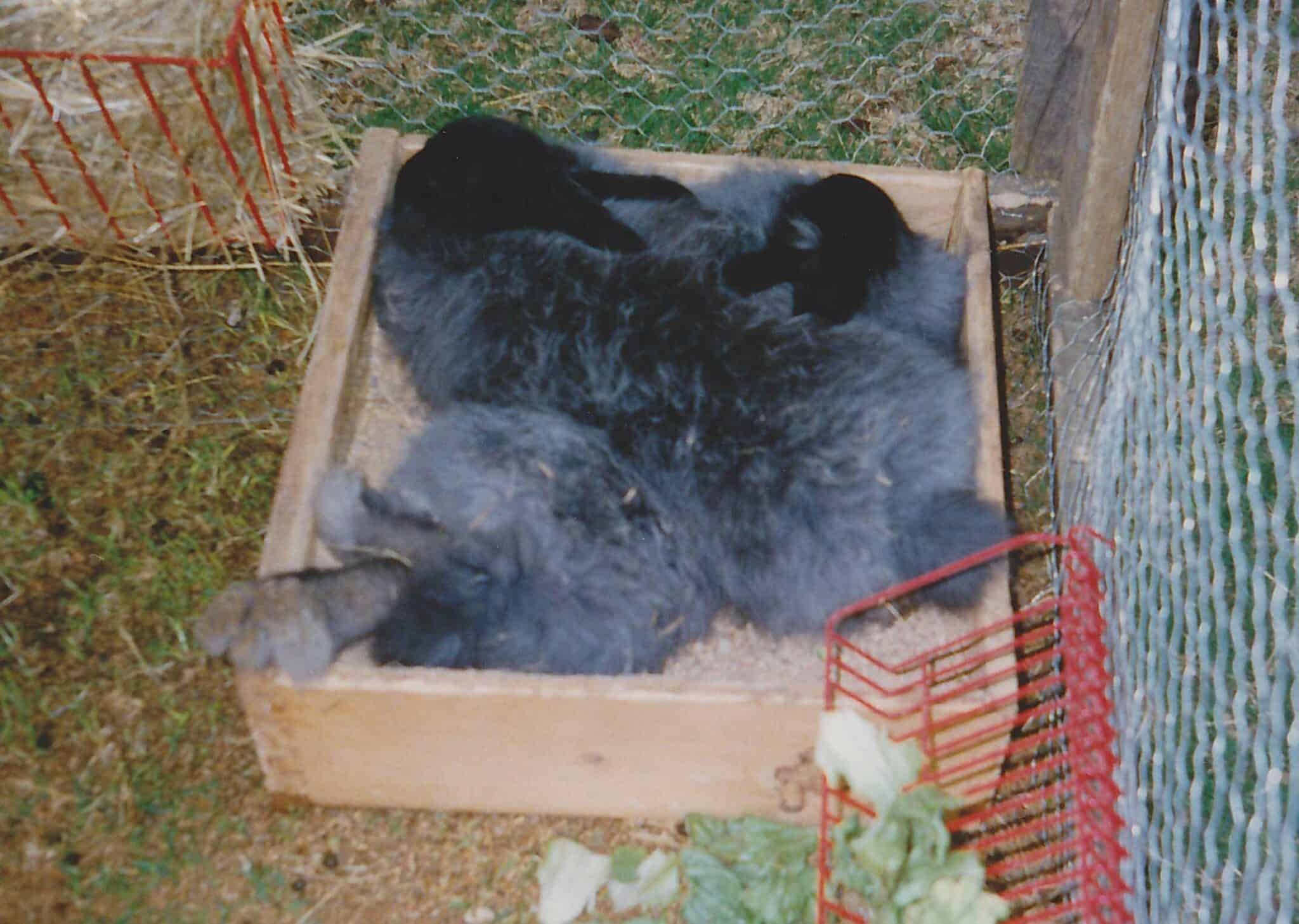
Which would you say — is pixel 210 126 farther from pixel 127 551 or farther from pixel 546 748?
pixel 546 748

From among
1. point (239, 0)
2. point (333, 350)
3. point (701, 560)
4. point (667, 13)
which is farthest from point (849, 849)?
point (667, 13)

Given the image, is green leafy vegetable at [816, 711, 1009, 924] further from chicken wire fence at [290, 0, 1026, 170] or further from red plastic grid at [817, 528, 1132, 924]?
chicken wire fence at [290, 0, 1026, 170]

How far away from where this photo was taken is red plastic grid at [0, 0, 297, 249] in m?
2.12

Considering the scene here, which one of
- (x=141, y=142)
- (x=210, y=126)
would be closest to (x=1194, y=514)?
(x=210, y=126)

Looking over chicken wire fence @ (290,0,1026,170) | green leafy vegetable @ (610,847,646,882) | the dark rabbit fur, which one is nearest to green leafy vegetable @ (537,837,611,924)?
green leafy vegetable @ (610,847,646,882)

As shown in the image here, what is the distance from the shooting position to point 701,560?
5.27 feet

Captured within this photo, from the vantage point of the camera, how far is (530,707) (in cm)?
149

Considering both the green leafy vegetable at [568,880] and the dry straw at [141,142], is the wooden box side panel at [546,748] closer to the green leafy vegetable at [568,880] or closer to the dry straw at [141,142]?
the green leafy vegetable at [568,880]

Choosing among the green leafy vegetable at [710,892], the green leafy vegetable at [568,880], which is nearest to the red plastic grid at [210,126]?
the green leafy vegetable at [568,880]

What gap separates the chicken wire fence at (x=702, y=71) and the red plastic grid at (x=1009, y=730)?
53.0 inches

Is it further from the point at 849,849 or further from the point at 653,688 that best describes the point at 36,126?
the point at 849,849

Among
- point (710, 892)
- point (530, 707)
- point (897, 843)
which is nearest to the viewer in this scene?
point (897, 843)

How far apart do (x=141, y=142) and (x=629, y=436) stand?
1.28 m

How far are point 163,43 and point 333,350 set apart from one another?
888 millimetres
